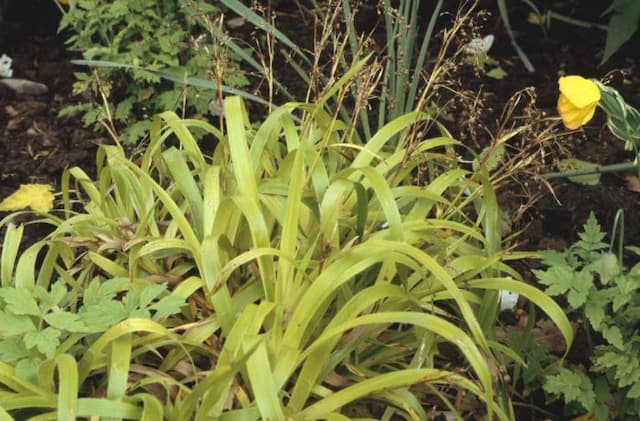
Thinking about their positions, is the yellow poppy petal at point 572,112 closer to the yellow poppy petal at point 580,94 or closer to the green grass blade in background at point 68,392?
the yellow poppy petal at point 580,94

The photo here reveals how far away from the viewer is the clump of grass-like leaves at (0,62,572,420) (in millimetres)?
1593

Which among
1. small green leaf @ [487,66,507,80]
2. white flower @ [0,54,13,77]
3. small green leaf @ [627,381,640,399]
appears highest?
small green leaf @ [487,66,507,80]

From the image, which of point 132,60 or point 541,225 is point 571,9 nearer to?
point 541,225

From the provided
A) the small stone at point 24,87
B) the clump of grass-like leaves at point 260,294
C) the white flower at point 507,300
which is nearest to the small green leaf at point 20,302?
the clump of grass-like leaves at point 260,294

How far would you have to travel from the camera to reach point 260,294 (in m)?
1.81

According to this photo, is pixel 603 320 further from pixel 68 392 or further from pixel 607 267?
pixel 68 392

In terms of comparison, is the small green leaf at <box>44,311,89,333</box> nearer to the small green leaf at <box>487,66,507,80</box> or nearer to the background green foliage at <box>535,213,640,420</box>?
the background green foliage at <box>535,213,640,420</box>

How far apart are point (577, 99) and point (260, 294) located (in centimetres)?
69

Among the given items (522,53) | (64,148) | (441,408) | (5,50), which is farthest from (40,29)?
(441,408)

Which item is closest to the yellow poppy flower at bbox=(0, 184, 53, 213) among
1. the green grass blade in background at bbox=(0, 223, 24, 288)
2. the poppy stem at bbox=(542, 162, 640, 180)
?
the green grass blade in background at bbox=(0, 223, 24, 288)

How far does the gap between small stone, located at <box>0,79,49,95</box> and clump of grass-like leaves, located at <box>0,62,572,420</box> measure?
1253mm

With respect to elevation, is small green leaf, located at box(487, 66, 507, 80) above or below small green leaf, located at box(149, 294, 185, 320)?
below

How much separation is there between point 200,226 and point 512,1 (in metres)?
2.18

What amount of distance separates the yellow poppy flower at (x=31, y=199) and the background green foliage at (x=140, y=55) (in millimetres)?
290
